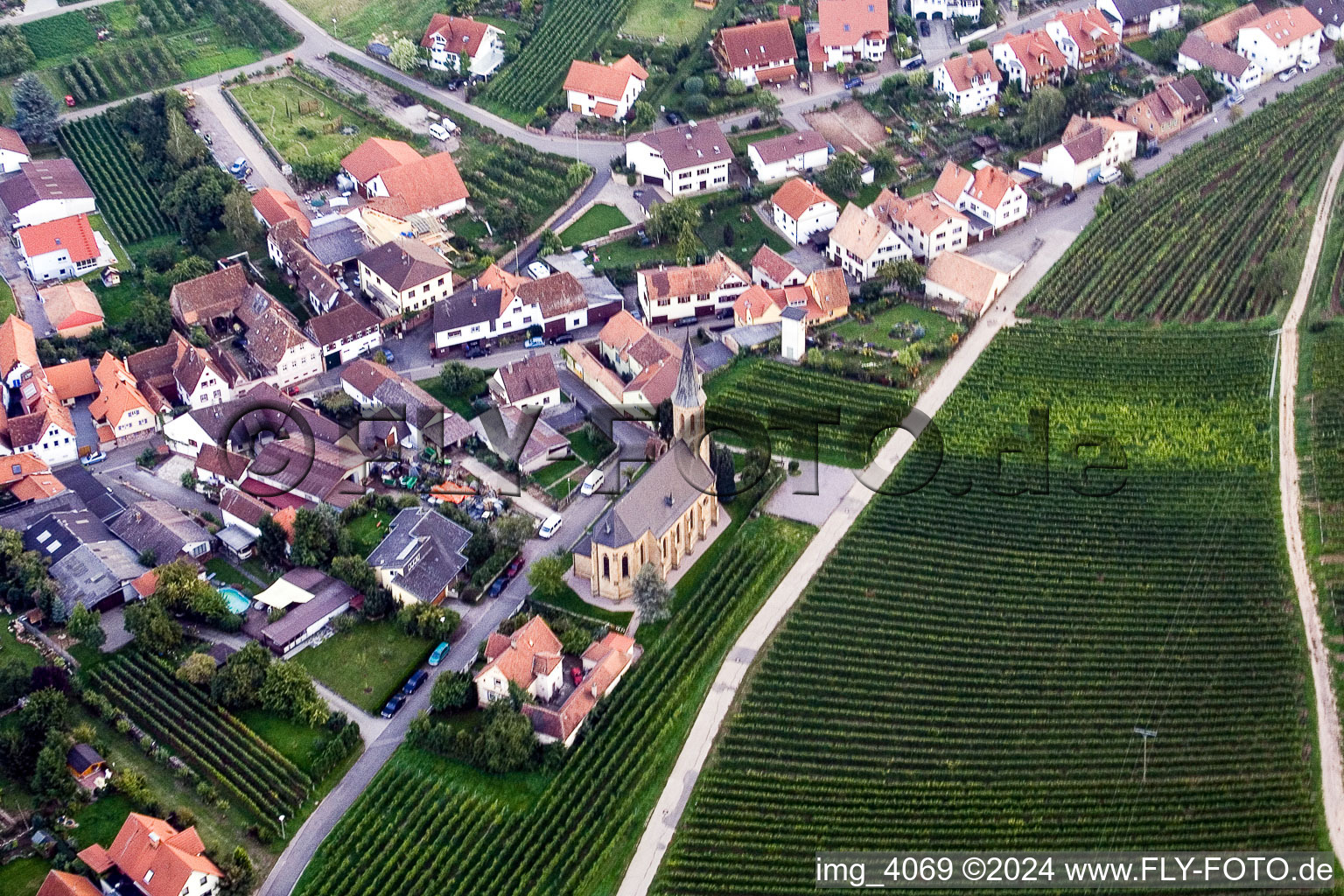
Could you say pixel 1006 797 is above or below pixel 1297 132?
below

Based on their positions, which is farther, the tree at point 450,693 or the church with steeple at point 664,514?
the church with steeple at point 664,514

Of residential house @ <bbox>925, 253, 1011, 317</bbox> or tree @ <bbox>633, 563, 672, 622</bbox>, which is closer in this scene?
tree @ <bbox>633, 563, 672, 622</bbox>

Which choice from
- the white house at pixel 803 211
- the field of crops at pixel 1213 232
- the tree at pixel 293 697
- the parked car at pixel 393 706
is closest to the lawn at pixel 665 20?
the white house at pixel 803 211

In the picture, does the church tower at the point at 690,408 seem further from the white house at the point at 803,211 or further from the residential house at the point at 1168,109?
the residential house at the point at 1168,109

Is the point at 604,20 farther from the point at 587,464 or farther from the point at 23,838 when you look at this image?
the point at 23,838

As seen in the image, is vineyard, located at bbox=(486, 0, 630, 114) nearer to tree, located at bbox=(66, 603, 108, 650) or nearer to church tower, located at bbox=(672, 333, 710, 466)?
church tower, located at bbox=(672, 333, 710, 466)

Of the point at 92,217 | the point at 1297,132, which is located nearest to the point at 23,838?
the point at 92,217

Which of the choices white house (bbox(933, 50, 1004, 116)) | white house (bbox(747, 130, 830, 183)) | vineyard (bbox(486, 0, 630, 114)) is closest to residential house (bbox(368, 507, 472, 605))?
white house (bbox(747, 130, 830, 183))
